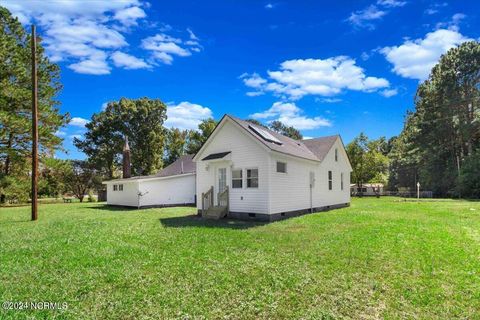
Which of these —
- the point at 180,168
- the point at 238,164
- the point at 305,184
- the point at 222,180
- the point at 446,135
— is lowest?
the point at 305,184

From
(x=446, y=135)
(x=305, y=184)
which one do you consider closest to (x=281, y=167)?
(x=305, y=184)

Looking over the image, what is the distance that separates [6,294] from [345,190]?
21217 millimetres

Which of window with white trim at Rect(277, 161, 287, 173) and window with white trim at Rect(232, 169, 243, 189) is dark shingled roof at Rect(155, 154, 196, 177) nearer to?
window with white trim at Rect(232, 169, 243, 189)

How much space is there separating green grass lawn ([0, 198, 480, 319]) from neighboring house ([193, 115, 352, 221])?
4.20 m

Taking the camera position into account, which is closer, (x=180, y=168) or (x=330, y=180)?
(x=330, y=180)

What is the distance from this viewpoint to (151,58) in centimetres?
1642

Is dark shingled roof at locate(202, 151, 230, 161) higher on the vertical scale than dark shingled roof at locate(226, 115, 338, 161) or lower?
lower

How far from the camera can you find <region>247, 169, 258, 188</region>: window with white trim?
13727 mm

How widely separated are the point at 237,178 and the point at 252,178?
87cm

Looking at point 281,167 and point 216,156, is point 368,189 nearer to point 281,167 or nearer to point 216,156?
point 281,167

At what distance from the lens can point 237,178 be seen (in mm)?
14375

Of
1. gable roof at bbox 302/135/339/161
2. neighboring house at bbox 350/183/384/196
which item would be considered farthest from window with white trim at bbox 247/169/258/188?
neighboring house at bbox 350/183/384/196

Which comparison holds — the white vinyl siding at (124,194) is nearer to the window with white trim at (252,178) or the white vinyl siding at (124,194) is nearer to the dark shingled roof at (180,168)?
the dark shingled roof at (180,168)

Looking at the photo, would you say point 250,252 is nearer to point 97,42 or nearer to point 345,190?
point 97,42
